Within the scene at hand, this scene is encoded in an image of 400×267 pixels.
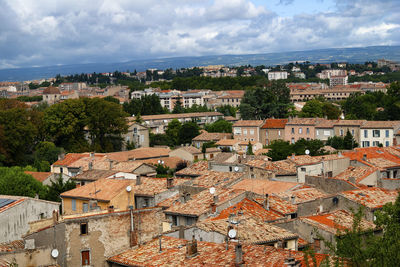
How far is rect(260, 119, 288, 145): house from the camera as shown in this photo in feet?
245

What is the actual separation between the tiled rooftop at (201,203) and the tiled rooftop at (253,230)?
3207mm

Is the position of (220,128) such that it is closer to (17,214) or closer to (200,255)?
(17,214)

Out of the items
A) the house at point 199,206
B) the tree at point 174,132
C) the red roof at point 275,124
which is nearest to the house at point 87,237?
the house at point 199,206

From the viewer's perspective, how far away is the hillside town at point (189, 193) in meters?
18.8

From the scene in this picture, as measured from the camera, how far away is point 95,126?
72.9 m

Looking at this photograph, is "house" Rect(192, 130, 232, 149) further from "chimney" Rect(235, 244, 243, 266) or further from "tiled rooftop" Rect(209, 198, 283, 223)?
"chimney" Rect(235, 244, 243, 266)

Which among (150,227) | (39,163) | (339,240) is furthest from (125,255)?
(39,163)

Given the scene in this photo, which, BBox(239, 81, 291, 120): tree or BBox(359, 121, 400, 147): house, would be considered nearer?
BBox(359, 121, 400, 147): house

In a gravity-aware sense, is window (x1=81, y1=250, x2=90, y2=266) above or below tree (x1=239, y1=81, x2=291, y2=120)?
above

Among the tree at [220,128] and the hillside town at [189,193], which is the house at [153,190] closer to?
the hillside town at [189,193]

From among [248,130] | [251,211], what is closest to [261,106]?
[248,130]

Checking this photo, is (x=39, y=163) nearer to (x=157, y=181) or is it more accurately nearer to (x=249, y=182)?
(x=157, y=181)

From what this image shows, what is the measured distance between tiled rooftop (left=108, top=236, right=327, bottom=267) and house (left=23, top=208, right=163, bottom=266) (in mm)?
565

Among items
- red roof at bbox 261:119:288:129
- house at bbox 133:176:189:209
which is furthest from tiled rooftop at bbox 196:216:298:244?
red roof at bbox 261:119:288:129
